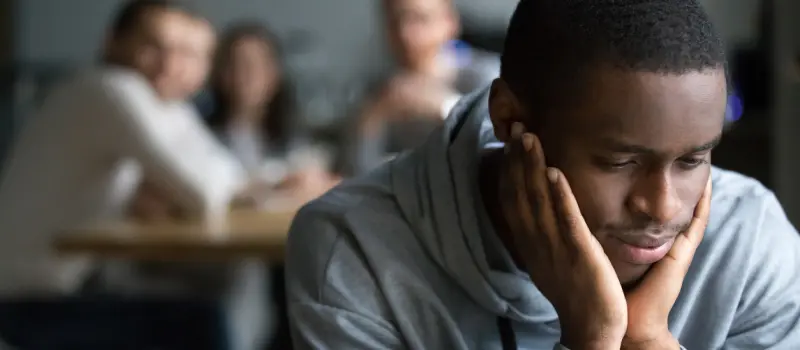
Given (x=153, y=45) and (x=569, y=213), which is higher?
(x=569, y=213)

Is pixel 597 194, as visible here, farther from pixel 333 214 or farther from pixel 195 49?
pixel 195 49

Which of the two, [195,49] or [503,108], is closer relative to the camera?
[503,108]

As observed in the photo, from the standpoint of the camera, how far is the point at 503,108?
0.94m

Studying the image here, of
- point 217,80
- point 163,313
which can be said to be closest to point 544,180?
point 163,313

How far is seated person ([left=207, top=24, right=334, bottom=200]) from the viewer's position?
3459mm

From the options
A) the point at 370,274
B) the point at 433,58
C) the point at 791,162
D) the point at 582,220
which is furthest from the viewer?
the point at 433,58

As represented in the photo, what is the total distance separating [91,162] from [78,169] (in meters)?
0.03

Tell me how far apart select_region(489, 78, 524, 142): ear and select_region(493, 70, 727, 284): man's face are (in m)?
0.02

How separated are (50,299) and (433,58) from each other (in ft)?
3.44

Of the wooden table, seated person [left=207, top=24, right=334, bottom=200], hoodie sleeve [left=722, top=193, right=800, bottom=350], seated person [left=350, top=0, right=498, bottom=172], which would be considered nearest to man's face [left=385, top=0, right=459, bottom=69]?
seated person [left=350, top=0, right=498, bottom=172]

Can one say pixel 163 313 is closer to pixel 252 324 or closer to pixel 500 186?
pixel 500 186

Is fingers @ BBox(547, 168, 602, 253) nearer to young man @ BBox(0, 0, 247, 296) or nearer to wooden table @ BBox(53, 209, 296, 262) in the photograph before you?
wooden table @ BBox(53, 209, 296, 262)

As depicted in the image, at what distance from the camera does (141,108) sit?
2295mm

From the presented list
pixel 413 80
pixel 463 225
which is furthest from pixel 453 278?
pixel 413 80
